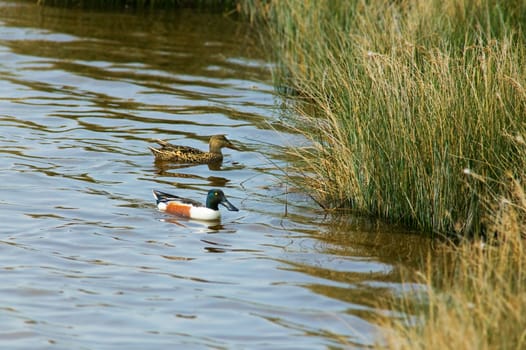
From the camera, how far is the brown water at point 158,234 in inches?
253

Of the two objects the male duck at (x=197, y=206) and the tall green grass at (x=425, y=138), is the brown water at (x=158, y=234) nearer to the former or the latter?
the male duck at (x=197, y=206)

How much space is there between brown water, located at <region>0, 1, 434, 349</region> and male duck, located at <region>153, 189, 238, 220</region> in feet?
0.32

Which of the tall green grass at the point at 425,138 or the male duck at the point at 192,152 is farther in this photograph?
the male duck at the point at 192,152

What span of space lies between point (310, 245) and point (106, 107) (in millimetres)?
5721

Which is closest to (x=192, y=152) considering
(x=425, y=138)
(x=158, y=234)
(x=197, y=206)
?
(x=197, y=206)

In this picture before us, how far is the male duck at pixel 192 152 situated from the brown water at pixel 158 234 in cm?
11

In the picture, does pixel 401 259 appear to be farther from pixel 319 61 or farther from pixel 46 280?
pixel 319 61

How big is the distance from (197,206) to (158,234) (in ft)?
2.02

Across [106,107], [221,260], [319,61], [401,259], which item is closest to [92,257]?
[221,260]

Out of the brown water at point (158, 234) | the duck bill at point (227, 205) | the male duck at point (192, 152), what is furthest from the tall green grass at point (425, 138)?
the male duck at point (192, 152)

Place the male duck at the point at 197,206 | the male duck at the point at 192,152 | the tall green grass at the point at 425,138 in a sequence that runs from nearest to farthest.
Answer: the tall green grass at the point at 425,138 → the male duck at the point at 197,206 → the male duck at the point at 192,152

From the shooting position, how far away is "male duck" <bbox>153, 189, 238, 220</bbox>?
888cm

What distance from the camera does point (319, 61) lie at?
463 inches

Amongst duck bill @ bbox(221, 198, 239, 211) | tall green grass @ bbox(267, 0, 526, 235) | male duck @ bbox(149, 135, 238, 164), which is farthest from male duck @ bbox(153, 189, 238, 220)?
male duck @ bbox(149, 135, 238, 164)
